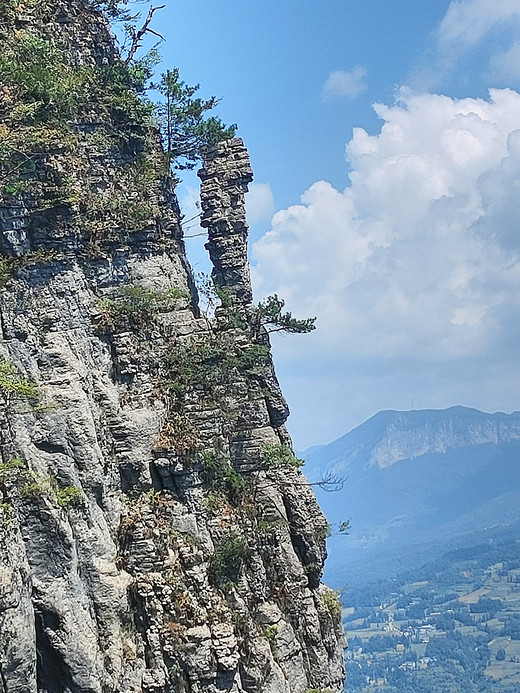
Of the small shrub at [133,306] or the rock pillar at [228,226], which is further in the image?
the rock pillar at [228,226]

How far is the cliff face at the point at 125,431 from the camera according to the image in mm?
17625

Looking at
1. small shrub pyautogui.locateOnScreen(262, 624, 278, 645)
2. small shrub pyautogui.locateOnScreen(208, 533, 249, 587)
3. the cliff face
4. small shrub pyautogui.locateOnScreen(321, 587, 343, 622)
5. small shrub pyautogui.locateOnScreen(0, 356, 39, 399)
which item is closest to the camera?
the cliff face

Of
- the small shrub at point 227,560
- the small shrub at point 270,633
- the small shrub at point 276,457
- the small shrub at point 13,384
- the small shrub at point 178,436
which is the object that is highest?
the small shrub at point 13,384

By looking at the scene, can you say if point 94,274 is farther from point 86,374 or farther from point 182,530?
point 182,530

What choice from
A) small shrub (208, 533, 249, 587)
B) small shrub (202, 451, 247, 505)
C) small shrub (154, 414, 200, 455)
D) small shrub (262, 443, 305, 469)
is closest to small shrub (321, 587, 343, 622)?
small shrub (262, 443, 305, 469)

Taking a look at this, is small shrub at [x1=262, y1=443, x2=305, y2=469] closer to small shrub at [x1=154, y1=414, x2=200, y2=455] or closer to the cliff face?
the cliff face

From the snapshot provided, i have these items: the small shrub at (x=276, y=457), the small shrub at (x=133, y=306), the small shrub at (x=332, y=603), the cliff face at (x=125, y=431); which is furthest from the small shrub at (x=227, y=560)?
the small shrub at (x=133, y=306)

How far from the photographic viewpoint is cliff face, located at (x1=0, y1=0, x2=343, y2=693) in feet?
57.8

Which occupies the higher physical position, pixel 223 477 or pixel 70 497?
pixel 223 477

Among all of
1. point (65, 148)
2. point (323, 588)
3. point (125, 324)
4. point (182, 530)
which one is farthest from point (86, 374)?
point (323, 588)

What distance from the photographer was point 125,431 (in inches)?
856

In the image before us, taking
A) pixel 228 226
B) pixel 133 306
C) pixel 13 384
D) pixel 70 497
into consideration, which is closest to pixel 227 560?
pixel 70 497

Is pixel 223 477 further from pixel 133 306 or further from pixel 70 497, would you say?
pixel 133 306

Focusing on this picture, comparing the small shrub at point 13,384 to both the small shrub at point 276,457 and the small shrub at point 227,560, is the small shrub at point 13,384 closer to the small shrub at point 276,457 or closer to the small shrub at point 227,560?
the small shrub at point 227,560
